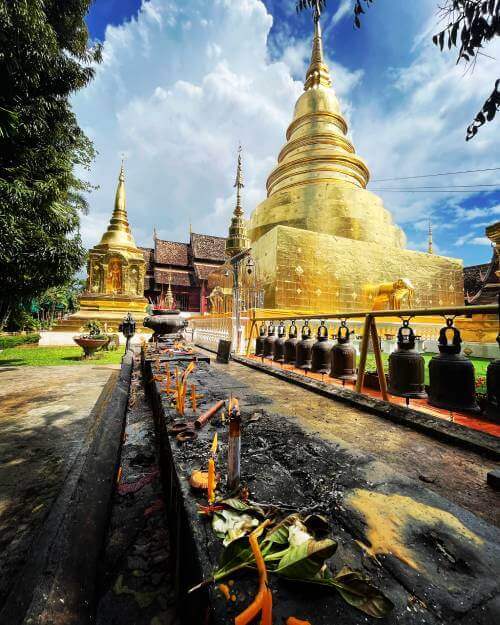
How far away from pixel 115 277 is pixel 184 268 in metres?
9.59

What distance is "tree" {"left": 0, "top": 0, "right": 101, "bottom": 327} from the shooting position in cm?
654

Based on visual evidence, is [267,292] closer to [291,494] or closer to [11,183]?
[11,183]

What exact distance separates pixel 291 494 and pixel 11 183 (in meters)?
8.82

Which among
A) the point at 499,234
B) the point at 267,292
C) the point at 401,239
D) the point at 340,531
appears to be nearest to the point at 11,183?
the point at 267,292

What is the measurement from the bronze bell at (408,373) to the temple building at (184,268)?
21.6m

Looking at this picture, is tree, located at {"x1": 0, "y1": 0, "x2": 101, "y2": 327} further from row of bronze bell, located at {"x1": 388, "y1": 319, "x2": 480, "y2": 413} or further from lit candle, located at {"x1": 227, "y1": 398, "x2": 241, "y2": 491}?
row of bronze bell, located at {"x1": 388, "y1": 319, "x2": 480, "y2": 413}

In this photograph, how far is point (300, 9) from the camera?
258cm

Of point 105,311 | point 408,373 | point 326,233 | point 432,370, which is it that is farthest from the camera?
point 105,311

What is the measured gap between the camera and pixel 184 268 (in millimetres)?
27281

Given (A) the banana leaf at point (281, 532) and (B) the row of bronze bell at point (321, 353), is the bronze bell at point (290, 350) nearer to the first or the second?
(B) the row of bronze bell at point (321, 353)

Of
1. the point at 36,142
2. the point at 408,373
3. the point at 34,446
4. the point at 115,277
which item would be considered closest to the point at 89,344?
the point at 36,142

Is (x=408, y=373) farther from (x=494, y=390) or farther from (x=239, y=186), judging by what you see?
(x=239, y=186)

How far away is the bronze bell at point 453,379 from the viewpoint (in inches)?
79.7

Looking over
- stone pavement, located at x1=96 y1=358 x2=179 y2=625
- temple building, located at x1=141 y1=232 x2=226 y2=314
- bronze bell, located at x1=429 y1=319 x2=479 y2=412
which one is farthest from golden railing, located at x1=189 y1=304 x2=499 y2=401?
temple building, located at x1=141 y1=232 x2=226 y2=314
